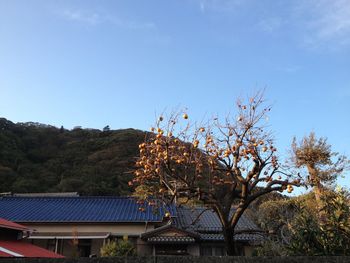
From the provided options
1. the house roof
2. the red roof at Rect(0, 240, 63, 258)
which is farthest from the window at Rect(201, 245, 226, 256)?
the red roof at Rect(0, 240, 63, 258)

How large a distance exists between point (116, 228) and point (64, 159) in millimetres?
25450

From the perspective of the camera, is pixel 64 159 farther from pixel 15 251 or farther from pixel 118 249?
pixel 15 251

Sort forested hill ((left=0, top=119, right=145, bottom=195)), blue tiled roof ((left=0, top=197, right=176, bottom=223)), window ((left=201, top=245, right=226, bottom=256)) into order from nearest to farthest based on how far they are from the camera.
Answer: window ((left=201, top=245, right=226, bottom=256)) < blue tiled roof ((left=0, top=197, right=176, bottom=223)) < forested hill ((left=0, top=119, right=145, bottom=195))

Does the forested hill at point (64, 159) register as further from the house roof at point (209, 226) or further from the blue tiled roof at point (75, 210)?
the house roof at point (209, 226)

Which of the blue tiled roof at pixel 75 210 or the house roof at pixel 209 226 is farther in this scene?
the blue tiled roof at pixel 75 210

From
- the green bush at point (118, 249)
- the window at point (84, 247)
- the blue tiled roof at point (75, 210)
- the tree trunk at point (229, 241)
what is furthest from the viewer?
the blue tiled roof at point (75, 210)

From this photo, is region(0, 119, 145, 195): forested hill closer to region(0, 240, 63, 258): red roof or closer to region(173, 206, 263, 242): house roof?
region(173, 206, 263, 242): house roof

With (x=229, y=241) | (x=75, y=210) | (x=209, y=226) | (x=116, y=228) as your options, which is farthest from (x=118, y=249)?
(x=229, y=241)

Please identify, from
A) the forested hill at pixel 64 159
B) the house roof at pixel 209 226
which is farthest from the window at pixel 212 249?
the forested hill at pixel 64 159

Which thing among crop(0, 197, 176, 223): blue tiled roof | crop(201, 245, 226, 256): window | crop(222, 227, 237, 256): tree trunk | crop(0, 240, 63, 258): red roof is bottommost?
crop(201, 245, 226, 256): window

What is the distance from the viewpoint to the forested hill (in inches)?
1297

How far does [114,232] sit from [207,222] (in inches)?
204

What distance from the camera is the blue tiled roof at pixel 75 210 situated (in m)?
18.8

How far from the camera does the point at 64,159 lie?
137 feet
